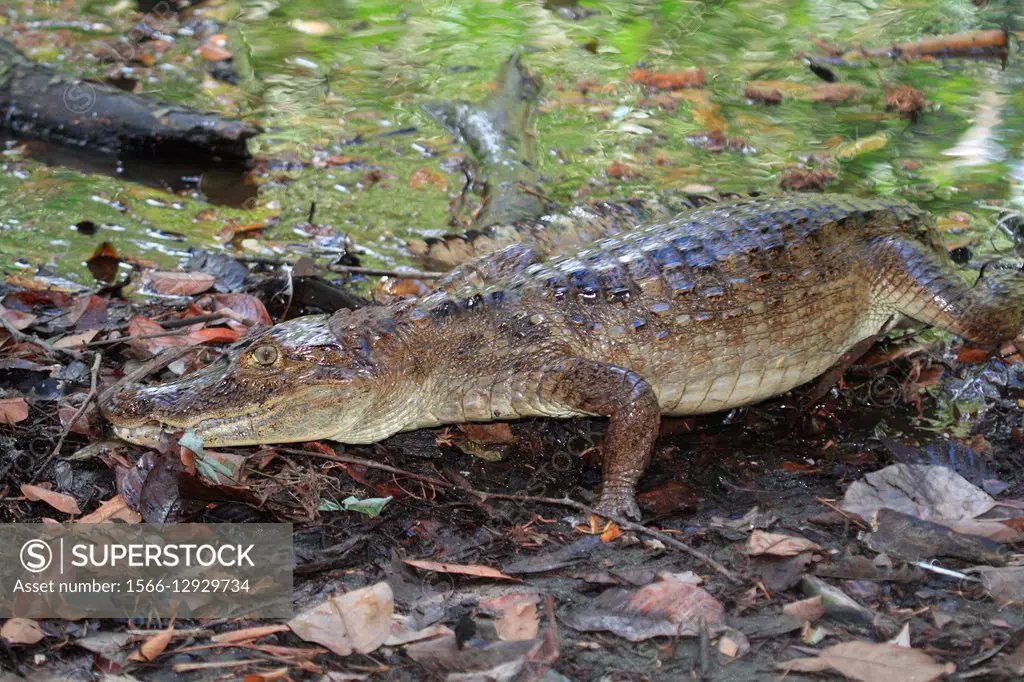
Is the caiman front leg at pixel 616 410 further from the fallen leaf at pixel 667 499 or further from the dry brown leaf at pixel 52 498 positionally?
the dry brown leaf at pixel 52 498

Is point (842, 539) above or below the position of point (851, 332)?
below

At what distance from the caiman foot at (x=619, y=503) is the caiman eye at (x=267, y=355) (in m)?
1.35

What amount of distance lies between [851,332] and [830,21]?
6.76 metres

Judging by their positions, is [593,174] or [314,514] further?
[593,174]

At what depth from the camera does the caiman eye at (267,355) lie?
3.79 metres

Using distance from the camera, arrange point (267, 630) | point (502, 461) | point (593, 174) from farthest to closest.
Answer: point (593, 174) → point (502, 461) → point (267, 630)

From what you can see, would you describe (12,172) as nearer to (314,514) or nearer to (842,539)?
(314,514)

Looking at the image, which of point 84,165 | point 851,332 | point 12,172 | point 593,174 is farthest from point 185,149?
point 851,332

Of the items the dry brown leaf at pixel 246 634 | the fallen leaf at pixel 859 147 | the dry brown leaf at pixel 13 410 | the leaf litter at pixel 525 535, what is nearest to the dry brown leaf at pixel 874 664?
the leaf litter at pixel 525 535

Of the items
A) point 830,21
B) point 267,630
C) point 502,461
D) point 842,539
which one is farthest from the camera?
point 830,21

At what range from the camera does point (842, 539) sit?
11.4ft

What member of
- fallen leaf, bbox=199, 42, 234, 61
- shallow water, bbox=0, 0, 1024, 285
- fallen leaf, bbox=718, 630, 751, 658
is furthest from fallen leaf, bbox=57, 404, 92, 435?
fallen leaf, bbox=199, 42, 234, 61

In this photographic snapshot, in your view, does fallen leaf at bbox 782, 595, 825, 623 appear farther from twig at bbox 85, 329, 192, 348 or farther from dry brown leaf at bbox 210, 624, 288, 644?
twig at bbox 85, 329, 192, 348

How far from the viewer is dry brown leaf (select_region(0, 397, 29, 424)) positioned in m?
3.86
